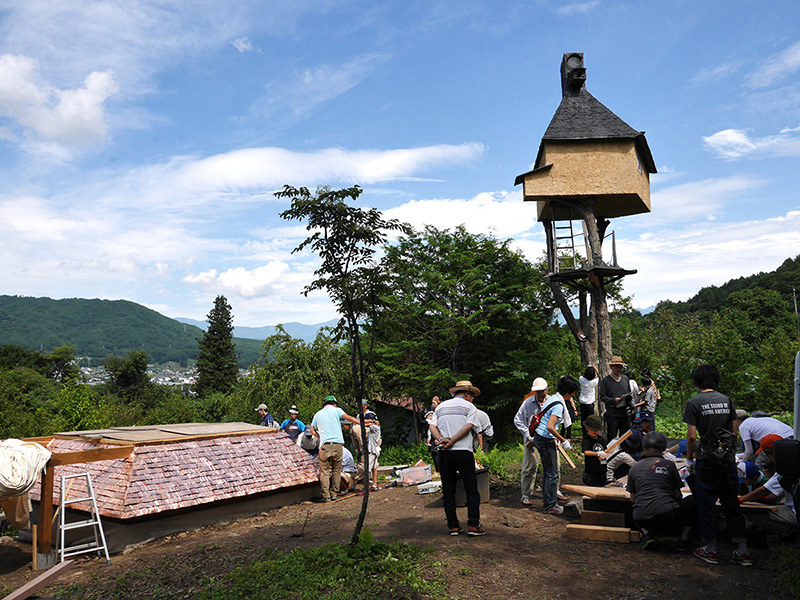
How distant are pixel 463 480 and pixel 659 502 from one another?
2383 millimetres

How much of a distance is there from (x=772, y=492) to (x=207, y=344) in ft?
217

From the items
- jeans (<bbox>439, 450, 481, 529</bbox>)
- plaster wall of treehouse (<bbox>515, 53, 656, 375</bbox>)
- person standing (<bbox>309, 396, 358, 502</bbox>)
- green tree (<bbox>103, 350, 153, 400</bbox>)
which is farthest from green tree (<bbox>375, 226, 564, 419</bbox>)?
green tree (<bbox>103, 350, 153, 400</bbox>)

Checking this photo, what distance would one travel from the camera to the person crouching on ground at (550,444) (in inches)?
324

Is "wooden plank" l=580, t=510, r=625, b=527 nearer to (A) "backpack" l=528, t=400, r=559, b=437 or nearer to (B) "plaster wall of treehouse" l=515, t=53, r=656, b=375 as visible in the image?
(A) "backpack" l=528, t=400, r=559, b=437

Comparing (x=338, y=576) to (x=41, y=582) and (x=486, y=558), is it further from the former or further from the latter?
(x=41, y=582)

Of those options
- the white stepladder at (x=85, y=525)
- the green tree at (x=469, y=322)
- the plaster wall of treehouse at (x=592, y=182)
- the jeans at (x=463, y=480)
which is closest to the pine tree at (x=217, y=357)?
the green tree at (x=469, y=322)

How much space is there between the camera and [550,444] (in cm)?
826

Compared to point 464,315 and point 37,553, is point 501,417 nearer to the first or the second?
point 464,315

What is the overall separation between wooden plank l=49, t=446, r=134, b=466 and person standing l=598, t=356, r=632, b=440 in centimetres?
819

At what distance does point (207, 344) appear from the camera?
66.5 meters

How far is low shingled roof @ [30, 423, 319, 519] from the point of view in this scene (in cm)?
830

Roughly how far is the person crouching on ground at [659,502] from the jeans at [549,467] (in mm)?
1770

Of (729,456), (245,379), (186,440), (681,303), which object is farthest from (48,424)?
(681,303)

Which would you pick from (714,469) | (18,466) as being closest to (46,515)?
(18,466)
